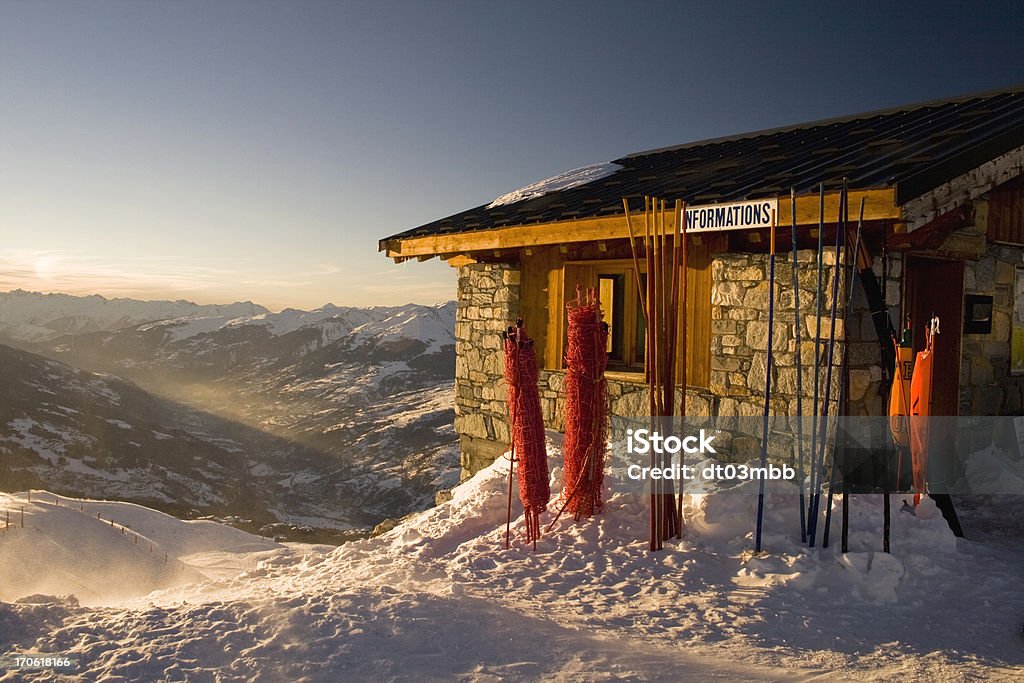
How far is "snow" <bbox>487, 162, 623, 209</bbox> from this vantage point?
10.7m

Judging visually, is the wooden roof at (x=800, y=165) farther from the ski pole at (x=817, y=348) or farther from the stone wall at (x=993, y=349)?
the stone wall at (x=993, y=349)

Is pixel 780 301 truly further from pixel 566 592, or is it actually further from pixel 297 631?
pixel 297 631

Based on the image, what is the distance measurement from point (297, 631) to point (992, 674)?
3.86 m

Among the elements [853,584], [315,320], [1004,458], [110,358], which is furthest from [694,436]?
[110,358]

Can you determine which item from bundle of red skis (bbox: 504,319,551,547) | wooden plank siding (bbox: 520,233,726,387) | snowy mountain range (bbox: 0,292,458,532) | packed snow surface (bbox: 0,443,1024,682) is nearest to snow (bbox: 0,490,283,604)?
packed snow surface (bbox: 0,443,1024,682)

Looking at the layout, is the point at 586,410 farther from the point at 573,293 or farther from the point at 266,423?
the point at 266,423

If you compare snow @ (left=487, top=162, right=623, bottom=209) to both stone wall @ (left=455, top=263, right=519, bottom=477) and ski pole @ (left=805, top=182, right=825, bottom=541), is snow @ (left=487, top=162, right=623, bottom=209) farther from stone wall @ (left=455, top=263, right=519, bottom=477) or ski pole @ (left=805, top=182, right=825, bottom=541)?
ski pole @ (left=805, top=182, right=825, bottom=541)

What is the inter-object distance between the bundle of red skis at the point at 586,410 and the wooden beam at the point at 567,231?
1.30 metres

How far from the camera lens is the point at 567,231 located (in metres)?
7.73

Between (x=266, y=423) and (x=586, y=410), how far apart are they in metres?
94.5

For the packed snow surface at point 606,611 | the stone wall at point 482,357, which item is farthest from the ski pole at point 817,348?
the stone wall at point 482,357

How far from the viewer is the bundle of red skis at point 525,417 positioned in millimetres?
6453

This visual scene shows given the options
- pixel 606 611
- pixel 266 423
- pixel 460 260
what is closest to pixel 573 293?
pixel 460 260

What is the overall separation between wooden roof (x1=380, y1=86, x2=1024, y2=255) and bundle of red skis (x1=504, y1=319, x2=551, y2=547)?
1783 millimetres
